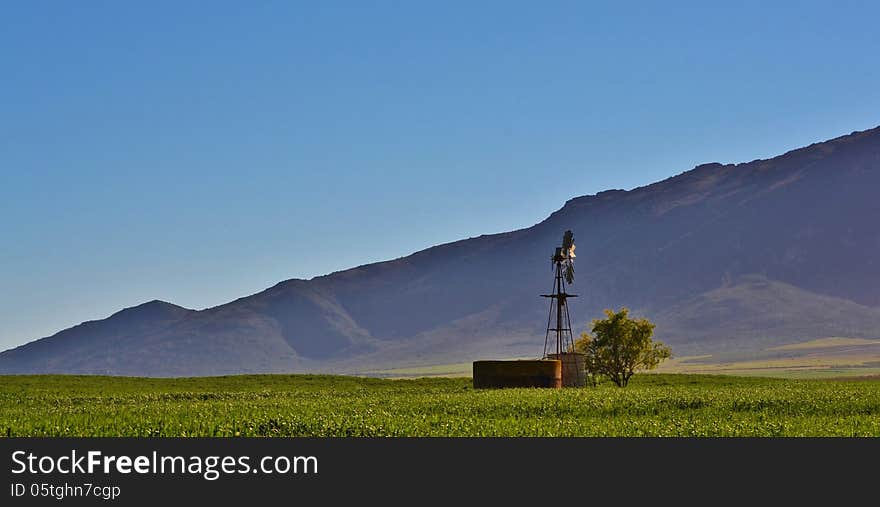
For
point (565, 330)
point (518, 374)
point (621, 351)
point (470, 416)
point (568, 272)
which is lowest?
point (470, 416)

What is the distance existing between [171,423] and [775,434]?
1909 centimetres

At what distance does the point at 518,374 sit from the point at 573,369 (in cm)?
1125

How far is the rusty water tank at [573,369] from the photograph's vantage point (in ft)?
293

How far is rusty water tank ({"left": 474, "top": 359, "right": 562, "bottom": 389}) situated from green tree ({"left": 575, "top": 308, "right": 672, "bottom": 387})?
60.1ft

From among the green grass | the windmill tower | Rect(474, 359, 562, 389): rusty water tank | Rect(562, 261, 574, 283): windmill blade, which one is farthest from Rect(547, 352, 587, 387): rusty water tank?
the green grass

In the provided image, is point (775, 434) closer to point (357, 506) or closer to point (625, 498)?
point (625, 498)

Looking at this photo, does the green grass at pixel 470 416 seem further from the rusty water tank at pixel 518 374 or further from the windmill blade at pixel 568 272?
the windmill blade at pixel 568 272

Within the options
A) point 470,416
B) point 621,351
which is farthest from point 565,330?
point 470,416

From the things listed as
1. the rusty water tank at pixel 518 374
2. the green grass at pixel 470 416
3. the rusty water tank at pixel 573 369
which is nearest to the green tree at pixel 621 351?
the rusty water tank at pixel 573 369

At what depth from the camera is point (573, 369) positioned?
296ft

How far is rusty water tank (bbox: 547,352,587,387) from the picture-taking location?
89169 mm

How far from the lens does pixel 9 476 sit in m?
24.0

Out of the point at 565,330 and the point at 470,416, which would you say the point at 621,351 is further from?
the point at 470,416

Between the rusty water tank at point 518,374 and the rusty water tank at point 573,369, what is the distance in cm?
742
